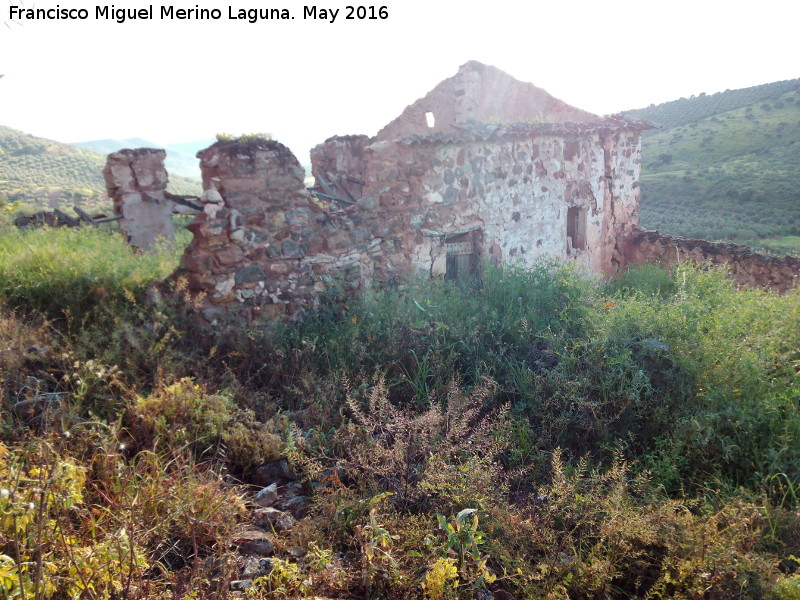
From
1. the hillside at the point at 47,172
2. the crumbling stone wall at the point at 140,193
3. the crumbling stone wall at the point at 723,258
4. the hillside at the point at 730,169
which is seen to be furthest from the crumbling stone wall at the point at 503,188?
the hillside at the point at 47,172

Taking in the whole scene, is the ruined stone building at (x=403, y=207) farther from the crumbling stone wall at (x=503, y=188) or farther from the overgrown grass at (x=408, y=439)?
the overgrown grass at (x=408, y=439)

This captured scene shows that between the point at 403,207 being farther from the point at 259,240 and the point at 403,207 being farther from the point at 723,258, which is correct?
the point at 723,258

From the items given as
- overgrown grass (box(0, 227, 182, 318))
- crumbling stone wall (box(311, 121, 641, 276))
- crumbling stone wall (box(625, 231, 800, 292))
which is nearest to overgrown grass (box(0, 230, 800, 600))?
overgrown grass (box(0, 227, 182, 318))

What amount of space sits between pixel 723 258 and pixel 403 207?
6743mm

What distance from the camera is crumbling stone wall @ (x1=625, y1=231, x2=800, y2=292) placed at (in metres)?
8.88

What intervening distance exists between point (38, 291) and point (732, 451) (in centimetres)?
653

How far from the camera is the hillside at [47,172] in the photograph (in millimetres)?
22578

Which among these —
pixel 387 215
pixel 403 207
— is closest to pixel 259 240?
pixel 387 215

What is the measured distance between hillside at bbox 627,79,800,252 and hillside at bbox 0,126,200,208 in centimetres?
2635

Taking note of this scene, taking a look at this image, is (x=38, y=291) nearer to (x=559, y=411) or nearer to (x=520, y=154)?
(x=559, y=411)

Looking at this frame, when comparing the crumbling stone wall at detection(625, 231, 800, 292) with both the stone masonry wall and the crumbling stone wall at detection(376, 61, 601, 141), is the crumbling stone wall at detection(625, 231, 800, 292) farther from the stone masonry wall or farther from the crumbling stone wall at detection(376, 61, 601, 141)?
the crumbling stone wall at detection(376, 61, 601, 141)

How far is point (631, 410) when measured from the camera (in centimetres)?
453

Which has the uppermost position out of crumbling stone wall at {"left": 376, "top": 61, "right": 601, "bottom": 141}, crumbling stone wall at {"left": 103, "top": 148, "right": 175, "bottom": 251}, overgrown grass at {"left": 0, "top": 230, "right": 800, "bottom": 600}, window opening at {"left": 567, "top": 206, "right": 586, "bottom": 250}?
crumbling stone wall at {"left": 376, "top": 61, "right": 601, "bottom": 141}

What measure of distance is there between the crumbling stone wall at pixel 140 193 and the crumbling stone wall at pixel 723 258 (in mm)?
10087
